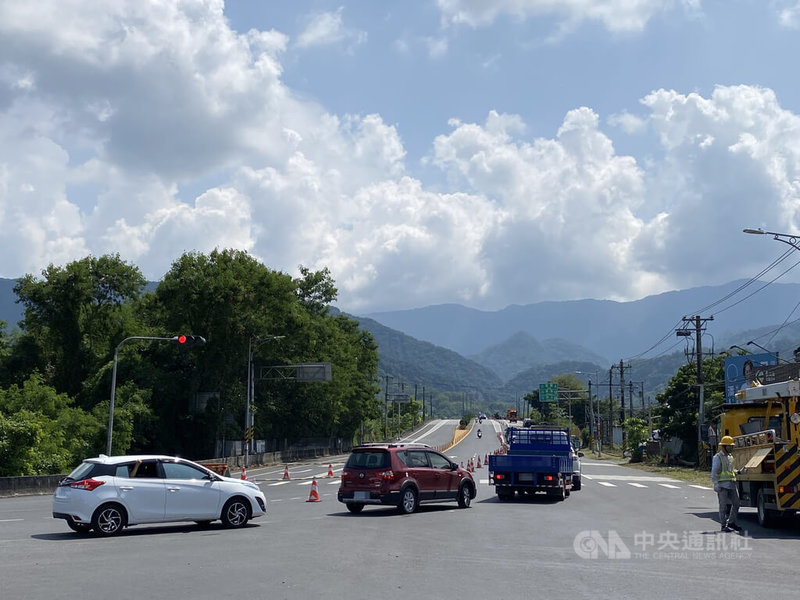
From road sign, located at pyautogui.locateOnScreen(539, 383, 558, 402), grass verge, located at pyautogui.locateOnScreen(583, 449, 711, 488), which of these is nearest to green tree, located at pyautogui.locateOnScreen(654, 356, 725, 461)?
grass verge, located at pyautogui.locateOnScreen(583, 449, 711, 488)

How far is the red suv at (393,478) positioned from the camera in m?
19.8

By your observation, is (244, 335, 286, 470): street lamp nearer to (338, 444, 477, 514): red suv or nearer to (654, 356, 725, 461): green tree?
(654, 356, 725, 461): green tree

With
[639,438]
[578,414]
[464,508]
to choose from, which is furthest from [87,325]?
[578,414]

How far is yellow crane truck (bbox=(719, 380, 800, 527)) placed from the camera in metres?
16.0

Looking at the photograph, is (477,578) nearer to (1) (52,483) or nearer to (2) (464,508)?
(2) (464,508)

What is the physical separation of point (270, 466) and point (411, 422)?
9813 centimetres

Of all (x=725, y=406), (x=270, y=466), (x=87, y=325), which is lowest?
(x=270, y=466)

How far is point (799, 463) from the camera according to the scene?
1591 cm

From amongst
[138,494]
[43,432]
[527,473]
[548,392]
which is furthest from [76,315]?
[548,392]

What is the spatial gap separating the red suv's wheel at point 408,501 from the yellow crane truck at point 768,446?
7354 mm

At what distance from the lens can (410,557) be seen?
12.6 metres

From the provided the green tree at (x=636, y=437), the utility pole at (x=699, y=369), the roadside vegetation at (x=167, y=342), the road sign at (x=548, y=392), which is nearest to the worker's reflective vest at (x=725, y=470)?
the utility pole at (x=699, y=369)

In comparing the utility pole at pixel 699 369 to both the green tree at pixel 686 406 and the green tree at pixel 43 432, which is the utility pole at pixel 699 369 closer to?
the green tree at pixel 686 406

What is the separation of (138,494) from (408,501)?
22.8 ft
